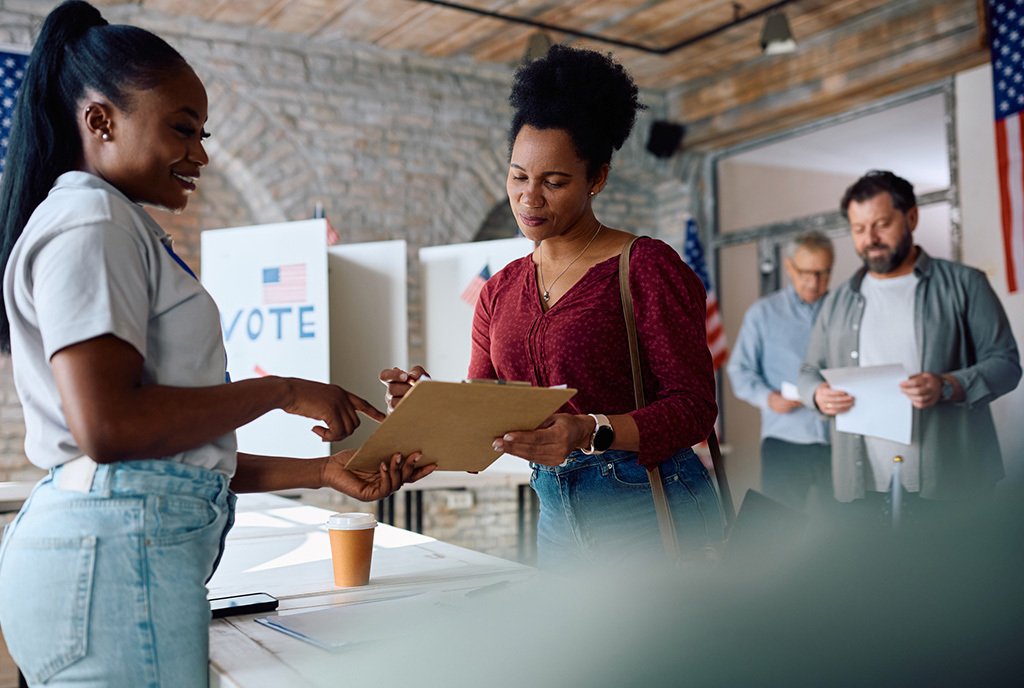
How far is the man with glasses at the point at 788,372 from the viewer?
13.3 feet

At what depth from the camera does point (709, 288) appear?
6.32 meters

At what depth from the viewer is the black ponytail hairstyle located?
0.97 metres

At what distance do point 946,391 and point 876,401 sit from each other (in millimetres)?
200

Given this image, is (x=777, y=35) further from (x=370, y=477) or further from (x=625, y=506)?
(x=370, y=477)

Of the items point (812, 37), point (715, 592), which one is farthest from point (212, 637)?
point (812, 37)

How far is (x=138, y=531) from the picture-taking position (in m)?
0.92

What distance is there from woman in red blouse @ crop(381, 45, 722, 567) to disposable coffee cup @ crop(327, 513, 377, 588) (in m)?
0.22

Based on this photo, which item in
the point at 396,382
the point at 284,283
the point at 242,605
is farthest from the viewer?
the point at 284,283

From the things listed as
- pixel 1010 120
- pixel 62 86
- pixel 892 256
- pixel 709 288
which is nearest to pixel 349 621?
pixel 62 86

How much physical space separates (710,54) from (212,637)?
220 inches

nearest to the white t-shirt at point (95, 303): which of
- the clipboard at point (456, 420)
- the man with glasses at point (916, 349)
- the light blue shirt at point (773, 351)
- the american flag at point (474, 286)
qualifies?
the clipboard at point (456, 420)

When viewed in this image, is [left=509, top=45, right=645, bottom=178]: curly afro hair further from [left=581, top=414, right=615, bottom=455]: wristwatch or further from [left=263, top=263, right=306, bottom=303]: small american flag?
[left=263, top=263, right=306, bottom=303]: small american flag

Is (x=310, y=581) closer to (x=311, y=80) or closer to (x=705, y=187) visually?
(x=311, y=80)

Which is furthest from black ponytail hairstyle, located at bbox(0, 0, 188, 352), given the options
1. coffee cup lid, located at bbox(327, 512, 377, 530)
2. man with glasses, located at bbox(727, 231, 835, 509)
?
man with glasses, located at bbox(727, 231, 835, 509)
